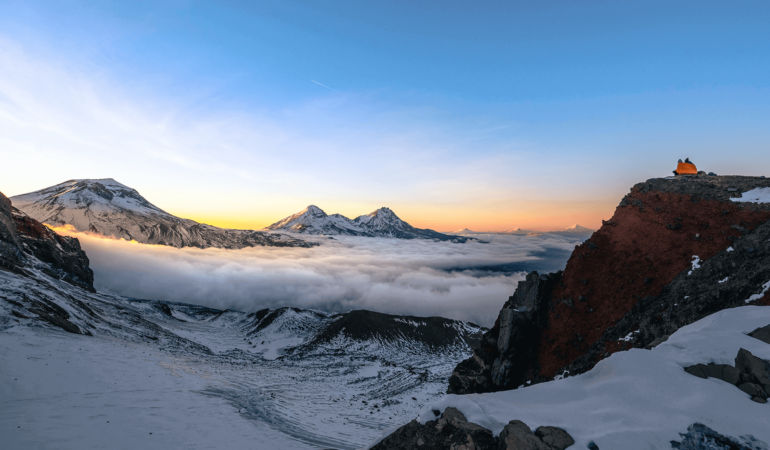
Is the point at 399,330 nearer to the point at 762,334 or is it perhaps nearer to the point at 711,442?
the point at 762,334

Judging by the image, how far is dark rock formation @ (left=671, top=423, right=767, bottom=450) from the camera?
7.00 m

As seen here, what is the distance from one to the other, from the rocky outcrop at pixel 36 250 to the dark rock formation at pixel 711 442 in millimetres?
109236

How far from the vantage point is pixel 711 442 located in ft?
23.3

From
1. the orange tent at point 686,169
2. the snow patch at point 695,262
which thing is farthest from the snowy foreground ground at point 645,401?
the orange tent at point 686,169

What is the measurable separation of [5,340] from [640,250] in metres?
64.0

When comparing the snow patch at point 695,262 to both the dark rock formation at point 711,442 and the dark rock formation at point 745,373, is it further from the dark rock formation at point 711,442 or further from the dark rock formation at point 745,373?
the dark rock formation at point 711,442

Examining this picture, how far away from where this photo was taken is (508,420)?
9.18m

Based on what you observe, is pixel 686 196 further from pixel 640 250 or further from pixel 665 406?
pixel 665 406

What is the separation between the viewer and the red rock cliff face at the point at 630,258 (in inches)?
1030

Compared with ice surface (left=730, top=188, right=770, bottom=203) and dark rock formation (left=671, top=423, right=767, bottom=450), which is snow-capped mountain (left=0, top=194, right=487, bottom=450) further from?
ice surface (left=730, top=188, right=770, bottom=203)

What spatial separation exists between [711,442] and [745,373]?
396cm

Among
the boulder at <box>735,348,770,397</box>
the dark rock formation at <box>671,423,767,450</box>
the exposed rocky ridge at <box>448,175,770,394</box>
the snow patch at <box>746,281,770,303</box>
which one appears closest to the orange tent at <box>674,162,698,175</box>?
the exposed rocky ridge at <box>448,175,770,394</box>

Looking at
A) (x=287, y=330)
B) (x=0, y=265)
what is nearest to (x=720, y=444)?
(x=0, y=265)

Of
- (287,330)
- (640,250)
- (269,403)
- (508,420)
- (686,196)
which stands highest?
(686,196)
